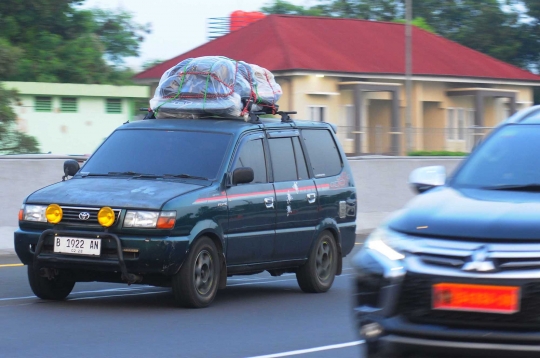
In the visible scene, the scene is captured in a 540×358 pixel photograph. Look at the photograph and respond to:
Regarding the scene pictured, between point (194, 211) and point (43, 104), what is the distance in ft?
117

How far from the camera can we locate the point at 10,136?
104 feet

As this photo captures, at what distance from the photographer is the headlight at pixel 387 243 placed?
558cm

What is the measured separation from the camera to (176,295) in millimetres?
9414

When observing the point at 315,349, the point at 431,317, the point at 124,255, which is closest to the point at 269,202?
the point at 124,255

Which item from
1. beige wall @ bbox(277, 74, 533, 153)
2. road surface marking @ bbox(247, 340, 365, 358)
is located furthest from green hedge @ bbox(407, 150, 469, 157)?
road surface marking @ bbox(247, 340, 365, 358)

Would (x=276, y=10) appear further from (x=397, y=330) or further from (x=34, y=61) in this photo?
(x=397, y=330)

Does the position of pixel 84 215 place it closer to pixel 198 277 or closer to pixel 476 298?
pixel 198 277

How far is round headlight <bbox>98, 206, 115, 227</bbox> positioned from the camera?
9078 millimetres

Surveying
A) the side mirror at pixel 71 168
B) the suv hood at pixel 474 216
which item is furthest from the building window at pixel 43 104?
the suv hood at pixel 474 216

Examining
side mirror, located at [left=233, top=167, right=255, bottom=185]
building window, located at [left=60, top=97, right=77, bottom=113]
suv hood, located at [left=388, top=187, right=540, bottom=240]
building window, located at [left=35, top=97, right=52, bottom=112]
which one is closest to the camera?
suv hood, located at [left=388, top=187, right=540, bottom=240]

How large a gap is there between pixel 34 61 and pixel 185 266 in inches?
1470

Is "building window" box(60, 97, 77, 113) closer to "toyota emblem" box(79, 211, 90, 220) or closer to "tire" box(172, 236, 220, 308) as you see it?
"tire" box(172, 236, 220, 308)

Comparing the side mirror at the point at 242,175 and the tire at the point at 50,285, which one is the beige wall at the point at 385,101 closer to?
the side mirror at the point at 242,175

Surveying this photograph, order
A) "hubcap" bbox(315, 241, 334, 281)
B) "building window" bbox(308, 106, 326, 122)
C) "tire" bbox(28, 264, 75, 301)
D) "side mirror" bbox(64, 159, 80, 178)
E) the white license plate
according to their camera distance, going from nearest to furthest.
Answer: the white license plate < "tire" bbox(28, 264, 75, 301) < "side mirror" bbox(64, 159, 80, 178) < "hubcap" bbox(315, 241, 334, 281) < "building window" bbox(308, 106, 326, 122)
